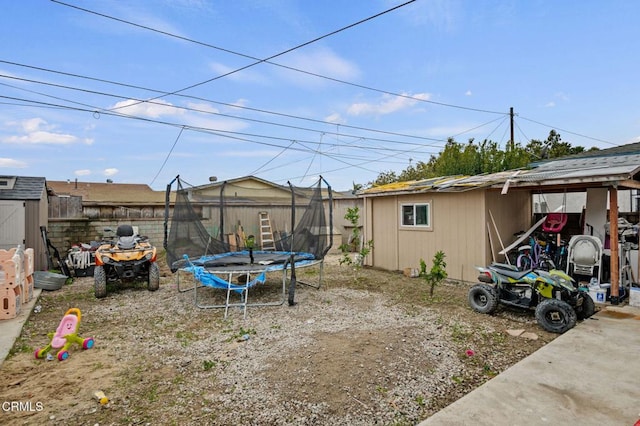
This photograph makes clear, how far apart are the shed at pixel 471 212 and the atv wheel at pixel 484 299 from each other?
1601mm

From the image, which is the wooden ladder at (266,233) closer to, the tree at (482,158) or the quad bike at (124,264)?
the quad bike at (124,264)

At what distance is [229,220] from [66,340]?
3104 mm

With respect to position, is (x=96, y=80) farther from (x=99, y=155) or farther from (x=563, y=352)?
(x=563, y=352)

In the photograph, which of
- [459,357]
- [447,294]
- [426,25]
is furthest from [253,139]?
[459,357]

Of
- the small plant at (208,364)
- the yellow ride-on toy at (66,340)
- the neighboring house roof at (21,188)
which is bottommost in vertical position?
the small plant at (208,364)

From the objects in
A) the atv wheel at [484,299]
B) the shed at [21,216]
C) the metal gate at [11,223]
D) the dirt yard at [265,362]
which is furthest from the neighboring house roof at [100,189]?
the atv wheel at [484,299]

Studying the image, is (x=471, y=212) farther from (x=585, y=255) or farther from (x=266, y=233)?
(x=266, y=233)

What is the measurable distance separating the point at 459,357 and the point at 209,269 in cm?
341

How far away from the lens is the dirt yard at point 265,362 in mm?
2184

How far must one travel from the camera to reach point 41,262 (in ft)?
22.7

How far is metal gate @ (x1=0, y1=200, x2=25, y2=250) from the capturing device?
6.50 metres

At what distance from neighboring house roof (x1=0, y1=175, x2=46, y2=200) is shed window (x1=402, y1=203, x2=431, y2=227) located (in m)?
7.80

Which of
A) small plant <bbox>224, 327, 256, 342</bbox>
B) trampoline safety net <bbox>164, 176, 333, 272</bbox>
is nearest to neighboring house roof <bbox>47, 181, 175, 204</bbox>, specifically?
trampoline safety net <bbox>164, 176, 333, 272</bbox>

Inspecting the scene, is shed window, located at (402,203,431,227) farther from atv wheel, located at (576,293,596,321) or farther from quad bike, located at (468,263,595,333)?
atv wheel, located at (576,293,596,321)
